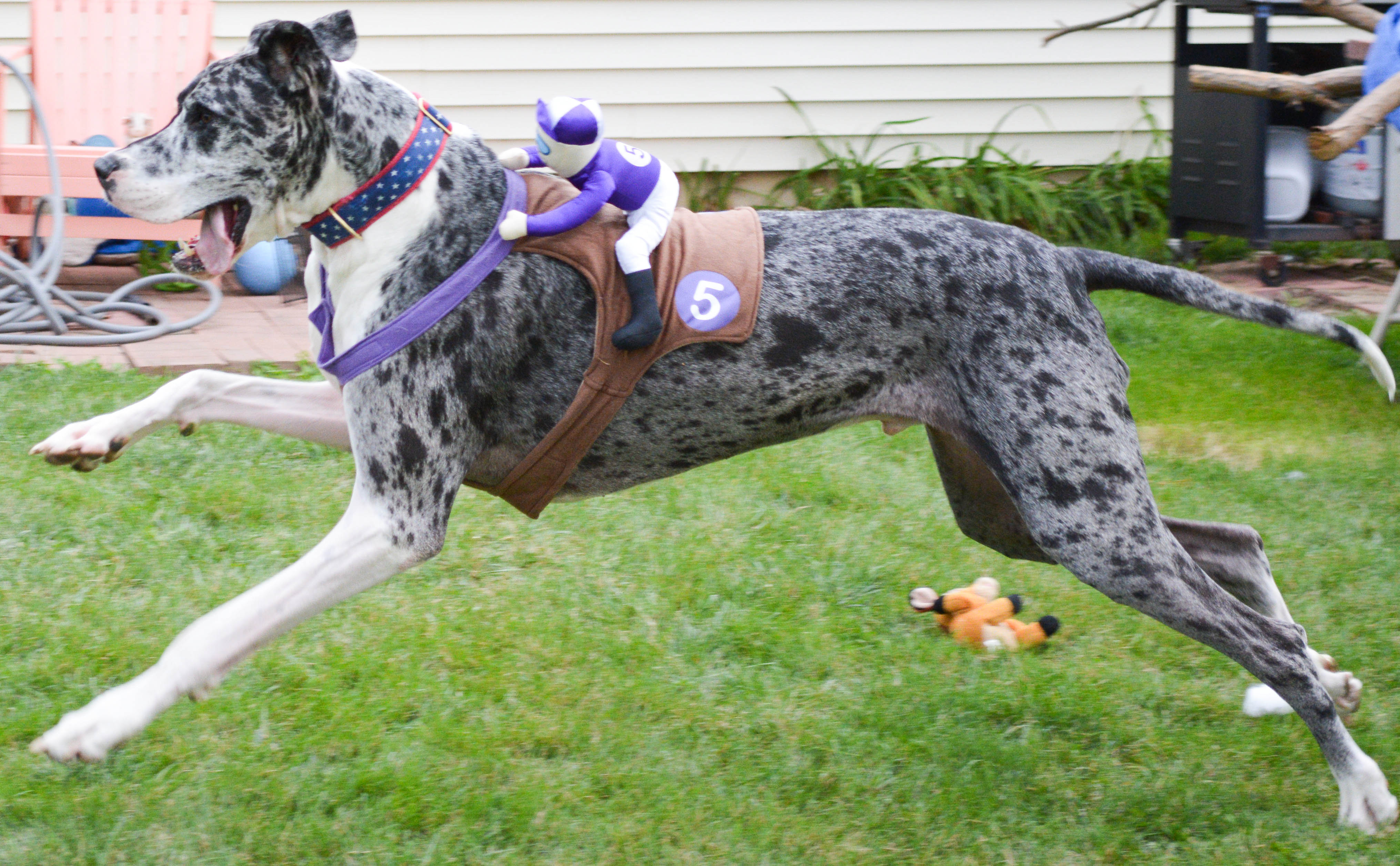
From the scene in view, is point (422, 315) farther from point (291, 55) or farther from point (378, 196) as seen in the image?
point (291, 55)

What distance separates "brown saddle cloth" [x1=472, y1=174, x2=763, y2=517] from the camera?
2.90 metres

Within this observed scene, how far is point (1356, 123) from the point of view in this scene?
4.25 metres

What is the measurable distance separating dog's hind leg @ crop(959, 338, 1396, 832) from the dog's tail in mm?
191

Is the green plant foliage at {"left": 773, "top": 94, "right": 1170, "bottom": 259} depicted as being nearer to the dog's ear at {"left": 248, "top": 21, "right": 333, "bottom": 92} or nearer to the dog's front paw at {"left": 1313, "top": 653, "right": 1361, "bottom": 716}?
the dog's front paw at {"left": 1313, "top": 653, "right": 1361, "bottom": 716}

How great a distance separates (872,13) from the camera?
883cm

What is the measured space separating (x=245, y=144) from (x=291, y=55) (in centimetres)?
20

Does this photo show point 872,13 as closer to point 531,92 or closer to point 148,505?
point 531,92

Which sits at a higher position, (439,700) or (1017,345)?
(1017,345)

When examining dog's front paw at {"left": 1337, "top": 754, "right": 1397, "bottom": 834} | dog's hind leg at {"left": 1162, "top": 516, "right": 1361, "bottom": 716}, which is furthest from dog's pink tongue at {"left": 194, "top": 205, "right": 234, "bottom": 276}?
dog's front paw at {"left": 1337, "top": 754, "right": 1397, "bottom": 834}

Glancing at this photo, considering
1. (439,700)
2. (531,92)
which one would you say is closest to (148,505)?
(439,700)

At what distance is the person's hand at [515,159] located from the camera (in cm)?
302

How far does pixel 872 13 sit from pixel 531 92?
2.29 meters

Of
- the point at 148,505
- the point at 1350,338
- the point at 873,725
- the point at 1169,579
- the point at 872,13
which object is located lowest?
the point at 873,725

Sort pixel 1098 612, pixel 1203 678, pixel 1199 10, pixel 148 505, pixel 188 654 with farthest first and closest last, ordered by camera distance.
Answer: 1. pixel 1199 10
2. pixel 148 505
3. pixel 1098 612
4. pixel 1203 678
5. pixel 188 654
